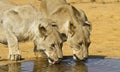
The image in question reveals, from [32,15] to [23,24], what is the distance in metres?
0.32

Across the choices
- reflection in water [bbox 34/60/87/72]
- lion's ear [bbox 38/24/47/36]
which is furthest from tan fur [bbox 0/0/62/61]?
reflection in water [bbox 34/60/87/72]

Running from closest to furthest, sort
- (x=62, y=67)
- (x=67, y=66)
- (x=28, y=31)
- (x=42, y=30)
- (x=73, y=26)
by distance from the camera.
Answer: (x=62, y=67)
(x=67, y=66)
(x=42, y=30)
(x=28, y=31)
(x=73, y=26)

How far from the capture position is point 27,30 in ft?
35.9

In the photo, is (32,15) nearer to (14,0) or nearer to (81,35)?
(81,35)

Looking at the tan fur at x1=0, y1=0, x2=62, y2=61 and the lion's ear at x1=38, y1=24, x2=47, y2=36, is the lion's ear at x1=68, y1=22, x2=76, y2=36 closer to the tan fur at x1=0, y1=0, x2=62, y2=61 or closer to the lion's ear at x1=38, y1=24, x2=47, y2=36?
the tan fur at x1=0, y1=0, x2=62, y2=61

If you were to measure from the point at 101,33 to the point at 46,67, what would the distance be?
6236mm

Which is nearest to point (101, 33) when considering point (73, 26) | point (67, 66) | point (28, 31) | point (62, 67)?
point (73, 26)

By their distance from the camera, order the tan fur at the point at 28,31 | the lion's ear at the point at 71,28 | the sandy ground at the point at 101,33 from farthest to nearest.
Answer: the sandy ground at the point at 101,33 → the lion's ear at the point at 71,28 → the tan fur at the point at 28,31

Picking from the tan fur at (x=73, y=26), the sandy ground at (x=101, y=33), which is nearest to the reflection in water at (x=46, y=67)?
the tan fur at (x=73, y=26)

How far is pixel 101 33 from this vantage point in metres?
16.2

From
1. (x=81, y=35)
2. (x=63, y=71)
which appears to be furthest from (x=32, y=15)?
(x=63, y=71)

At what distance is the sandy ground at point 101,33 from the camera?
12.6 meters

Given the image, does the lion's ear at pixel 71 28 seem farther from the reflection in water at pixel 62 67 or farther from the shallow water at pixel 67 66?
the reflection in water at pixel 62 67

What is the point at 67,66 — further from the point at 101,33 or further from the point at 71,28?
the point at 101,33
